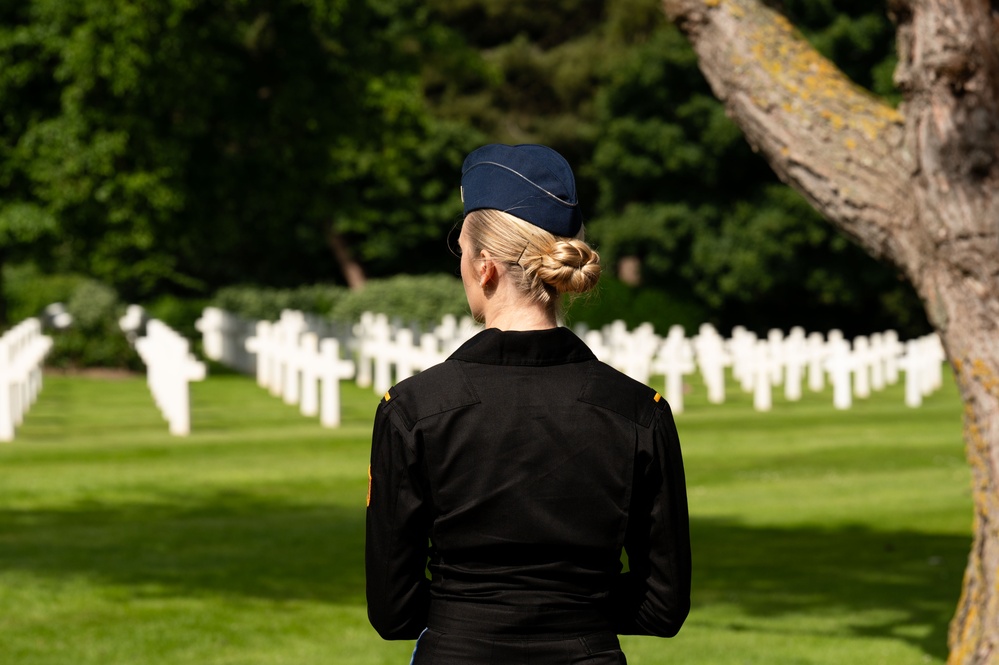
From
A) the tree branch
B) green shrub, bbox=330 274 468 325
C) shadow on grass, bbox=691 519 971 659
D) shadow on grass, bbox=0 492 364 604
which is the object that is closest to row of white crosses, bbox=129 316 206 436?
shadow on grass, bbox=0 492 364 604

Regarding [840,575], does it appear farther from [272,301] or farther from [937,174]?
[272,301]

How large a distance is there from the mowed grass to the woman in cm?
436

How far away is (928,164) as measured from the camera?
18.4 feet

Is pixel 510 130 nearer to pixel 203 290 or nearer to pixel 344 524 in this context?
pixel 203 290

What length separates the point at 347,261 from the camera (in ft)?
154

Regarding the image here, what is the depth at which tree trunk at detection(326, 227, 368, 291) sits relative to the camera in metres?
46.6

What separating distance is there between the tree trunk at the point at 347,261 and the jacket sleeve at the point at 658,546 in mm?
43677

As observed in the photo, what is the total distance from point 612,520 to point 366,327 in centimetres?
2000

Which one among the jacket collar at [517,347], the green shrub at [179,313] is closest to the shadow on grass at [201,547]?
the jacket collar at [517,347]

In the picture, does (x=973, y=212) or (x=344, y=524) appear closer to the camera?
(x=973, y=212)

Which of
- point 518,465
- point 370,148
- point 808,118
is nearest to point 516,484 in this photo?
point 518,465

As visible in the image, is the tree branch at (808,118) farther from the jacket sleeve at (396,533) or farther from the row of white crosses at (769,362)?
the row of white crosses at (769,362)

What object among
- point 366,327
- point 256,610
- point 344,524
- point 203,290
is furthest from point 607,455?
point 203,290

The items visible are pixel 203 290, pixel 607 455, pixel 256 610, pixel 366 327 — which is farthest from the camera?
pixel 203 290
